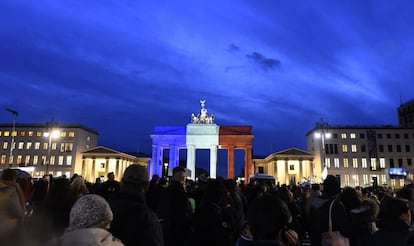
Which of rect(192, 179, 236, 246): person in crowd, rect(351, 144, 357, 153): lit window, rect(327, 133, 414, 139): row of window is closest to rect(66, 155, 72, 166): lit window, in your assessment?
rect(327, 133, 414, 139): row of window

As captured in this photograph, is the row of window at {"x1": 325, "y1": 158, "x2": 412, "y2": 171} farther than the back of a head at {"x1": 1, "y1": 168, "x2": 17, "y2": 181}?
Yes

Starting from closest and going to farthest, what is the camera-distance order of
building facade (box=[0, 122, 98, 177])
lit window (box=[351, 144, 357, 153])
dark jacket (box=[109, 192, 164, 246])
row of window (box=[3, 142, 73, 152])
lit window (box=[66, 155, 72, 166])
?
dark jacket (box=[109, 192, 164, 246])
lit window (box=[351, 144, 357, 153])
lit window (box=[66, 155, 72, 166])
building facade (box=[0, 122, 98, 177])
row of window (box=[3, 142, 73, 152])

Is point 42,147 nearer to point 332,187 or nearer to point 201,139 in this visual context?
point 201,139

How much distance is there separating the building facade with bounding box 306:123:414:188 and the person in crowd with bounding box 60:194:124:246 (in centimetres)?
7900

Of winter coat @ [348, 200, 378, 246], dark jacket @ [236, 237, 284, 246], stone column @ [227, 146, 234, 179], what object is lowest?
winter coat @ [348, 200, 378, 246]

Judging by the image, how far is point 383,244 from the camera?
4.06m

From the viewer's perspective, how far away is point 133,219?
137 inches

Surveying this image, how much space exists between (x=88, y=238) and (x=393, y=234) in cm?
357

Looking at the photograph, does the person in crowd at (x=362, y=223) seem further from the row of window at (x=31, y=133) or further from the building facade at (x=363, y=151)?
the row of window at (x=31, y=133)

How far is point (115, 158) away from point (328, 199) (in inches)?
2986

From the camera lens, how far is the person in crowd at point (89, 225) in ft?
8.30

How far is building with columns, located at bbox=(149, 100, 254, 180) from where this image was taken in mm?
57406

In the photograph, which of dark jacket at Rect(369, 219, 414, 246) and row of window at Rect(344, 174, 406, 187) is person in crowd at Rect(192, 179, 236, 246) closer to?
dark jacket at Rect(369, 219, 414, 246)

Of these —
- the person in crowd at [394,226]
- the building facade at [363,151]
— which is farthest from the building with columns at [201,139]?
the person in crowd at [394,226]
